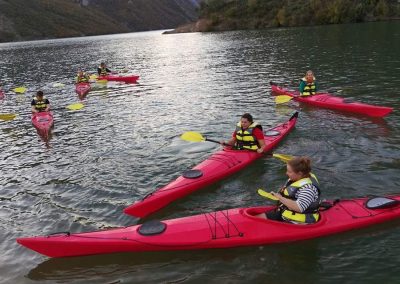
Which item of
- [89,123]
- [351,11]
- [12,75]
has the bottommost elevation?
[89,123]

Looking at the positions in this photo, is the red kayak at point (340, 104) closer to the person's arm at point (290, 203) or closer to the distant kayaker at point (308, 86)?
the distant kayaker at point (308, 86)

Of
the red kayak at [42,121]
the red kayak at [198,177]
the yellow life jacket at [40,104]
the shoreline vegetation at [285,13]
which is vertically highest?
the shoreline vegetation at [285,13]

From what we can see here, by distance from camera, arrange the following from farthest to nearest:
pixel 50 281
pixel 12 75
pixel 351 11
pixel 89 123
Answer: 1. pixel 351 11
2. pixel 12 75
3. pixel 89 123
4. pixel 50 281

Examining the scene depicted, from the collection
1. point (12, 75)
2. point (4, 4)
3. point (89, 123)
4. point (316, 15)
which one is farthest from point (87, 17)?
point (89, 123)

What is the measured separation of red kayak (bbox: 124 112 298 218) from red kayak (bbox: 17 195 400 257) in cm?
132

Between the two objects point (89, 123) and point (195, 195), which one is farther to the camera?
point (89, 123)

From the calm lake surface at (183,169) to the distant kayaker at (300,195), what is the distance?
58 cm

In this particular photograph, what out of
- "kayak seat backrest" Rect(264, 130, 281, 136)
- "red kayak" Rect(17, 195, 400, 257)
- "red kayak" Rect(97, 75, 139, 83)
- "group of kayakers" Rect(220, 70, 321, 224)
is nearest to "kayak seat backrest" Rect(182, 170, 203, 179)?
"red kayak" Rect(17, 195, 400, 257)

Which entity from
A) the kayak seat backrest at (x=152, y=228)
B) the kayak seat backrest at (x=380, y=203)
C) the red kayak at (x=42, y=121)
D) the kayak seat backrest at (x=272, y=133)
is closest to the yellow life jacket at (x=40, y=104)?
the red kayak at (x=42, y=121)

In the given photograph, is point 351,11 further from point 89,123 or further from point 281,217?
point 281,217

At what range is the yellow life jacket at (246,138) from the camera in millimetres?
11375

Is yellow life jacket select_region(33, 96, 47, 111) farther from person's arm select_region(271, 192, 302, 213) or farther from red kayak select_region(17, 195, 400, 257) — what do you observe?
person's arm select_region(271, 192, 302, 213)

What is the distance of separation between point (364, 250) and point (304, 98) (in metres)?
11.4

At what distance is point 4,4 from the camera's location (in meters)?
152
